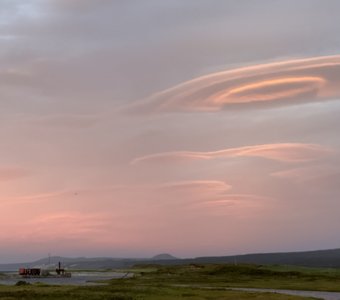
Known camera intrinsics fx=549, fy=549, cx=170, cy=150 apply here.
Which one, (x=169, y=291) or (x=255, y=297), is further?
(x=169, y=291)

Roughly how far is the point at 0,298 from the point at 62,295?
8.66m

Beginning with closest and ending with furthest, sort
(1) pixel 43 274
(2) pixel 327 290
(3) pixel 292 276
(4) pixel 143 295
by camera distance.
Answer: (4) pixel 143 295, (2) pixel 327 290, (3) pixel 292 276, (1) pixel 43 274

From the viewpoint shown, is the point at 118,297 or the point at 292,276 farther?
the point at 292,276

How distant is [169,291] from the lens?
3410 inches

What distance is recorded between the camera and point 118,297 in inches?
2948

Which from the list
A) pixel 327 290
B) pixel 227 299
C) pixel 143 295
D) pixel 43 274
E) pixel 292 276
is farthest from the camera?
pixel 43 274

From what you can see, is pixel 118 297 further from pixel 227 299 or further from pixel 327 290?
pixel 327 290

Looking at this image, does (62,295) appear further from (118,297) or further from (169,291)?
(169,291)

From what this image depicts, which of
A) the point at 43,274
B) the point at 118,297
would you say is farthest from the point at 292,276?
the point at 43,274

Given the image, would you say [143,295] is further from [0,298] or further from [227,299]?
[0,298]

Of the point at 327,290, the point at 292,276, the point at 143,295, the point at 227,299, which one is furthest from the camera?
the point at 292,276

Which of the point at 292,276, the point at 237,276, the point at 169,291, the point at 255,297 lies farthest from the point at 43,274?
the point at 255,297

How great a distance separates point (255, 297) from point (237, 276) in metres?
66.3

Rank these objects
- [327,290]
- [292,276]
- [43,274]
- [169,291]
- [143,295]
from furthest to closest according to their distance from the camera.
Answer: [43,274] < [292,276] < [327,290] < [169,291] < [143,295]
